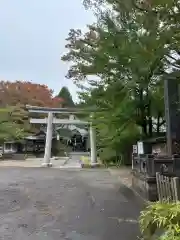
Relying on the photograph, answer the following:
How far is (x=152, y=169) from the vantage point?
35.4ft

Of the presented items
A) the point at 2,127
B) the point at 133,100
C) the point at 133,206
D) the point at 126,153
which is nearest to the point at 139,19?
the point at 133,206

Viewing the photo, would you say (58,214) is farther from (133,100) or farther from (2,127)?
(2,127)

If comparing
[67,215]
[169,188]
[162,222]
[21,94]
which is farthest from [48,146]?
[162,222]

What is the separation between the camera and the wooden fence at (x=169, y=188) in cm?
740

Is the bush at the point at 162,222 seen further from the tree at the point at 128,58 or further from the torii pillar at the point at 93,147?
the torii pillar at the point at 93,147

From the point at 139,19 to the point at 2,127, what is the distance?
31268mm

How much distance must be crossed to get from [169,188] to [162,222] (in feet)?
14.6

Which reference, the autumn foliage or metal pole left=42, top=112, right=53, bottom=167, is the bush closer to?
metal pole left=42, top=112, right=53, bottom=167

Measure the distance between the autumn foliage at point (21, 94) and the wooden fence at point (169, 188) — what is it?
37161 millimetres

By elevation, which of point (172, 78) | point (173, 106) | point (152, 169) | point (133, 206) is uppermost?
point (172, 78)

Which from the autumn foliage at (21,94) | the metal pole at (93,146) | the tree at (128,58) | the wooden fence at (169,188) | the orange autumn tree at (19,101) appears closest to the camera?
the wooden fence at (169,188)

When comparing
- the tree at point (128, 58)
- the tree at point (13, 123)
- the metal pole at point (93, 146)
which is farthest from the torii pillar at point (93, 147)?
the tree at point (13, 123)

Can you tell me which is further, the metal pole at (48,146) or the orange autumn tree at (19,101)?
the orange autumn tree at (19,101)

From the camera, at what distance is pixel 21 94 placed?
148ft
